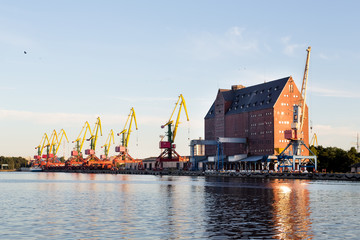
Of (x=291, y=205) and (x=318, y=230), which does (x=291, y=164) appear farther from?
(x=318, y=230)

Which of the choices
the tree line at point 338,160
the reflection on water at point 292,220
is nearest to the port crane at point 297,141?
the tree line at point 338,160

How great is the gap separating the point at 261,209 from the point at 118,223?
56.9ft

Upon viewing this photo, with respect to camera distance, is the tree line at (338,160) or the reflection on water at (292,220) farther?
the tree line at (338,160)

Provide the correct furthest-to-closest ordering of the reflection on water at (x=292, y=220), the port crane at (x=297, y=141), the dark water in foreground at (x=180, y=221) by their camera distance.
→ 1. the port crane at (x=297, y=141)
2. the reflection on water at (x=292, y=220)
3. the dark water in foreground at (x=180, y=221)

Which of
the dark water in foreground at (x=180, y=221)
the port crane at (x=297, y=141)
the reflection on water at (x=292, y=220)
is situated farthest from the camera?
the port crane at (x=297, y=141)

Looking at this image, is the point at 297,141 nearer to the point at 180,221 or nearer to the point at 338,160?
the point at 338,160

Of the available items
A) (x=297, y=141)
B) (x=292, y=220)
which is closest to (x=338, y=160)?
(x=297, y=141)

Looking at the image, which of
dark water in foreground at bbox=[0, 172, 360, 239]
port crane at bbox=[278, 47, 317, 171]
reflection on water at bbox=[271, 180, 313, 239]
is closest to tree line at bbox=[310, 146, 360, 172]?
port crane at bbox=[278, 47, 317, 171]

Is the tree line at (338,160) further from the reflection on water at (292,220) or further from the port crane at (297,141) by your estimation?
the reflection on water at (292,220)

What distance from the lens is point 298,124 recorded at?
7116 inches

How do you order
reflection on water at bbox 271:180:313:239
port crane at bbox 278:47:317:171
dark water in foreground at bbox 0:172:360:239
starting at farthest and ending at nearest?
port crane at bbox 278:47:317:171 < reflection on water at bbox 271:180:313:239 < dark water in foreground at bbox 0:172:360:239

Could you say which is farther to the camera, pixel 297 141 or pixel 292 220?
pixel 297 141

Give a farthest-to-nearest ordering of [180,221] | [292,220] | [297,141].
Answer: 1. [297,141]
2. [292,220]
3. [180,221]

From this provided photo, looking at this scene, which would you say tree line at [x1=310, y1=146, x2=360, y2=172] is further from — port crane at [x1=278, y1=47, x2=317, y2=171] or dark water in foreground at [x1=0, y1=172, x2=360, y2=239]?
dark water in foreground at [x1=0, y1=172, x2=360, y2=239]
